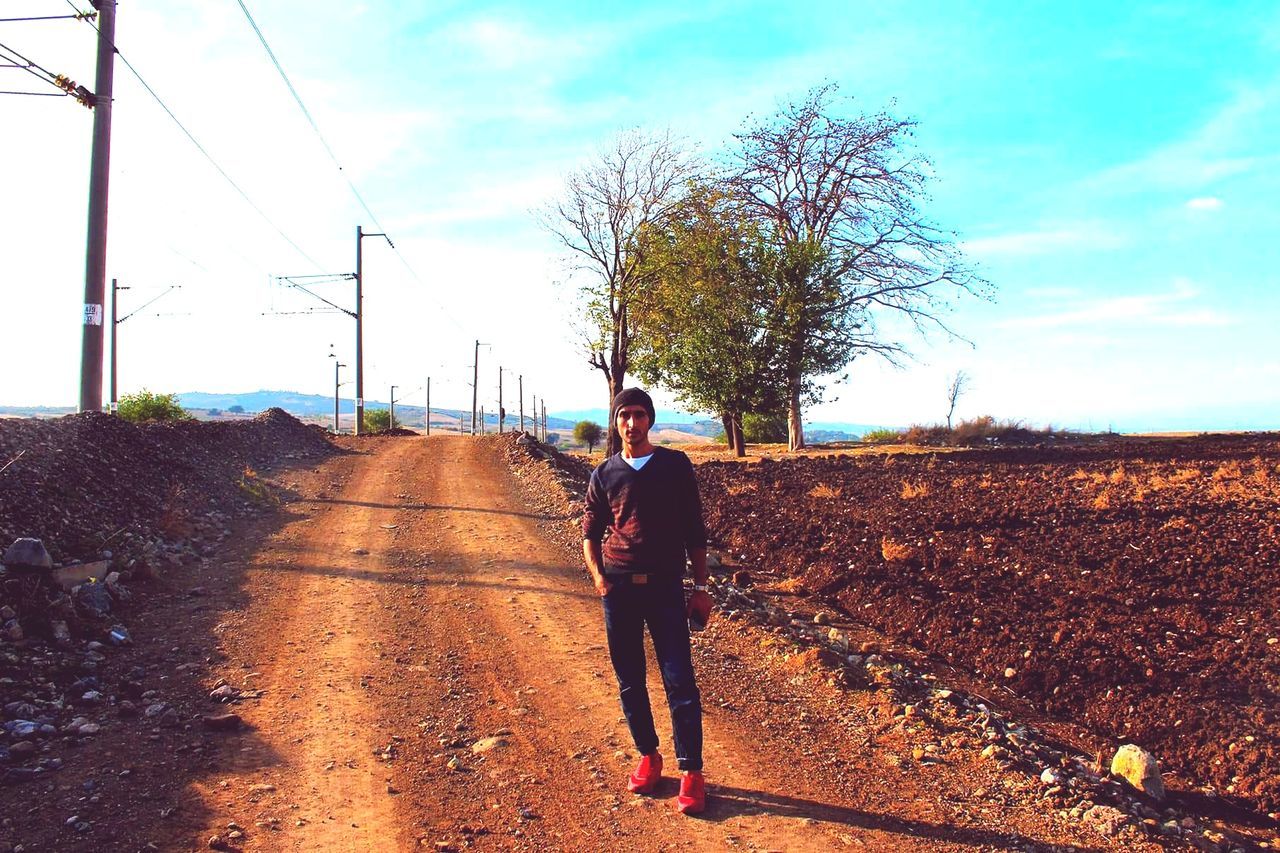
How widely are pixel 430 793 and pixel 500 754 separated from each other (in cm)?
56

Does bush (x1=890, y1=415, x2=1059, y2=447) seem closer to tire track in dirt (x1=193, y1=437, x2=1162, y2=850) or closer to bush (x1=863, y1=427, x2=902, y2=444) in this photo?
bush (x1=863, y1=427, x2=902, y2=444)

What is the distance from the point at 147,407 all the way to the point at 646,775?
20.4 meters

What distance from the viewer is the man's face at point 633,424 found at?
4305 mm

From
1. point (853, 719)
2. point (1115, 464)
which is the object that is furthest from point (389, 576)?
point (1115, 464)

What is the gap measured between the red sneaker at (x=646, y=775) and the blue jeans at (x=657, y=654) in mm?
51

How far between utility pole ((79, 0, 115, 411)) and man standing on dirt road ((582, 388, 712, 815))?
11.7m

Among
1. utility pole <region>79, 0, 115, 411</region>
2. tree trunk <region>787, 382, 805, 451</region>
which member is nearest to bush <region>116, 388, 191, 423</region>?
utility pole <region>79, 0, 115, 411</region>

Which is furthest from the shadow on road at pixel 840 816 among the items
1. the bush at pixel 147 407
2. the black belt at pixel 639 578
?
the bush at pixel 147 407

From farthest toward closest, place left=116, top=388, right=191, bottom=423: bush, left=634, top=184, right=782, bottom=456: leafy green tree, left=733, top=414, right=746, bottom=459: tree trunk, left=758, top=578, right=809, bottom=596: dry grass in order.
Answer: left=733, top=414, right=746, bottom=459: tree trunk, left=634, top=184, right=782, bottom=456: leafy green tree, left=116, top=388, right=191, bottom=423: bush, left=758, top=578, right=809, bottom=596: dry grass

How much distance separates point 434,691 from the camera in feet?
18.9

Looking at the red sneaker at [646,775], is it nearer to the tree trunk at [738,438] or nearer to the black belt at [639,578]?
the black belt at [639,578]

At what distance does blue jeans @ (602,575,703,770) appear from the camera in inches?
166

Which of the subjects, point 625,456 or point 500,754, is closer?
point 625,456

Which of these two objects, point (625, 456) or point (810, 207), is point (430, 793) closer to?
point (625, 456)
